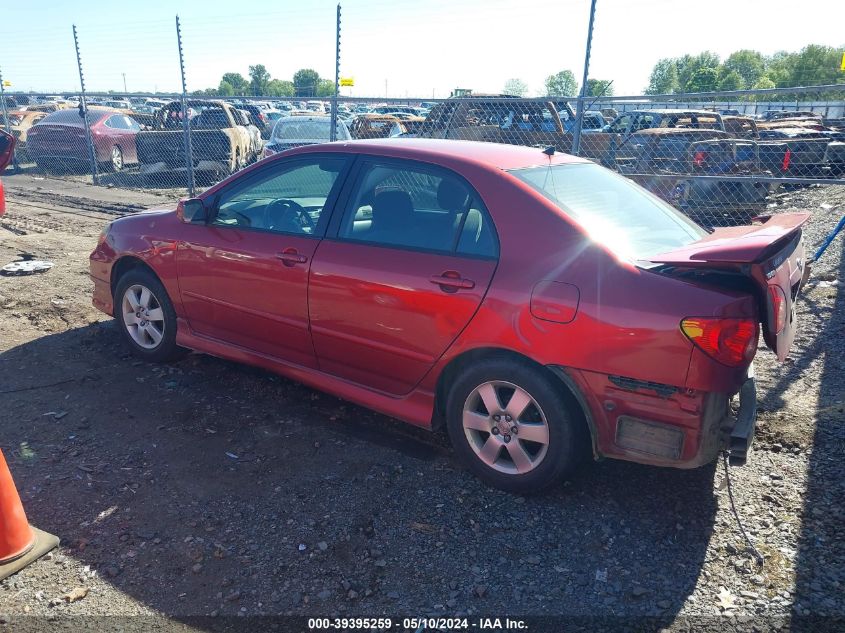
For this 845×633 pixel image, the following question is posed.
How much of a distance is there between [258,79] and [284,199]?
60.9 m

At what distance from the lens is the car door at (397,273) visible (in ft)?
11.0

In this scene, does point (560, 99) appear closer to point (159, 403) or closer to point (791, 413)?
point (791, 413)

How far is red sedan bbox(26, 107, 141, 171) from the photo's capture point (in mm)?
15617

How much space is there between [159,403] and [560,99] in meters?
5.76

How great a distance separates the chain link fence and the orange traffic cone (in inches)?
246

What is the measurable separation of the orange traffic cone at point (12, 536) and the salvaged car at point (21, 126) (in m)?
17.4

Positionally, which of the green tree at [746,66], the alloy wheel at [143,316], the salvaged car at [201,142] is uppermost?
the green tree at [746,66]

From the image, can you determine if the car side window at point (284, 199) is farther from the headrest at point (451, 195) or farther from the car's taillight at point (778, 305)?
the car's taillight at point (778, 305)

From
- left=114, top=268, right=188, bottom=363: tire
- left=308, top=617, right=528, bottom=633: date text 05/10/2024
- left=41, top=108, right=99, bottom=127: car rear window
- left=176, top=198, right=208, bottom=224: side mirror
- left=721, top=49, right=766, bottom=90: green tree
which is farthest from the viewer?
left=721, top=49, right=766, bottom=90: green tree

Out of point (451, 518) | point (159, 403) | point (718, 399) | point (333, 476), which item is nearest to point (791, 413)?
point (718, 399)

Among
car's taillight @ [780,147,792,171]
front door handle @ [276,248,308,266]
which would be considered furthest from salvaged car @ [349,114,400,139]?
front door handle @ [276,248,308,266]

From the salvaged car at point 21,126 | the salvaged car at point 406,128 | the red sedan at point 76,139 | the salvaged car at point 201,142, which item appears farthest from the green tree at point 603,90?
the salvaged car at point 21,126

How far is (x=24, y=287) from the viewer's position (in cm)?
664

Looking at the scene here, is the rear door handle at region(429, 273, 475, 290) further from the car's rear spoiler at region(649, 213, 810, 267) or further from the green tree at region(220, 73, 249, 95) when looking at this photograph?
the green tree at region(220, 73, 249, 95)
